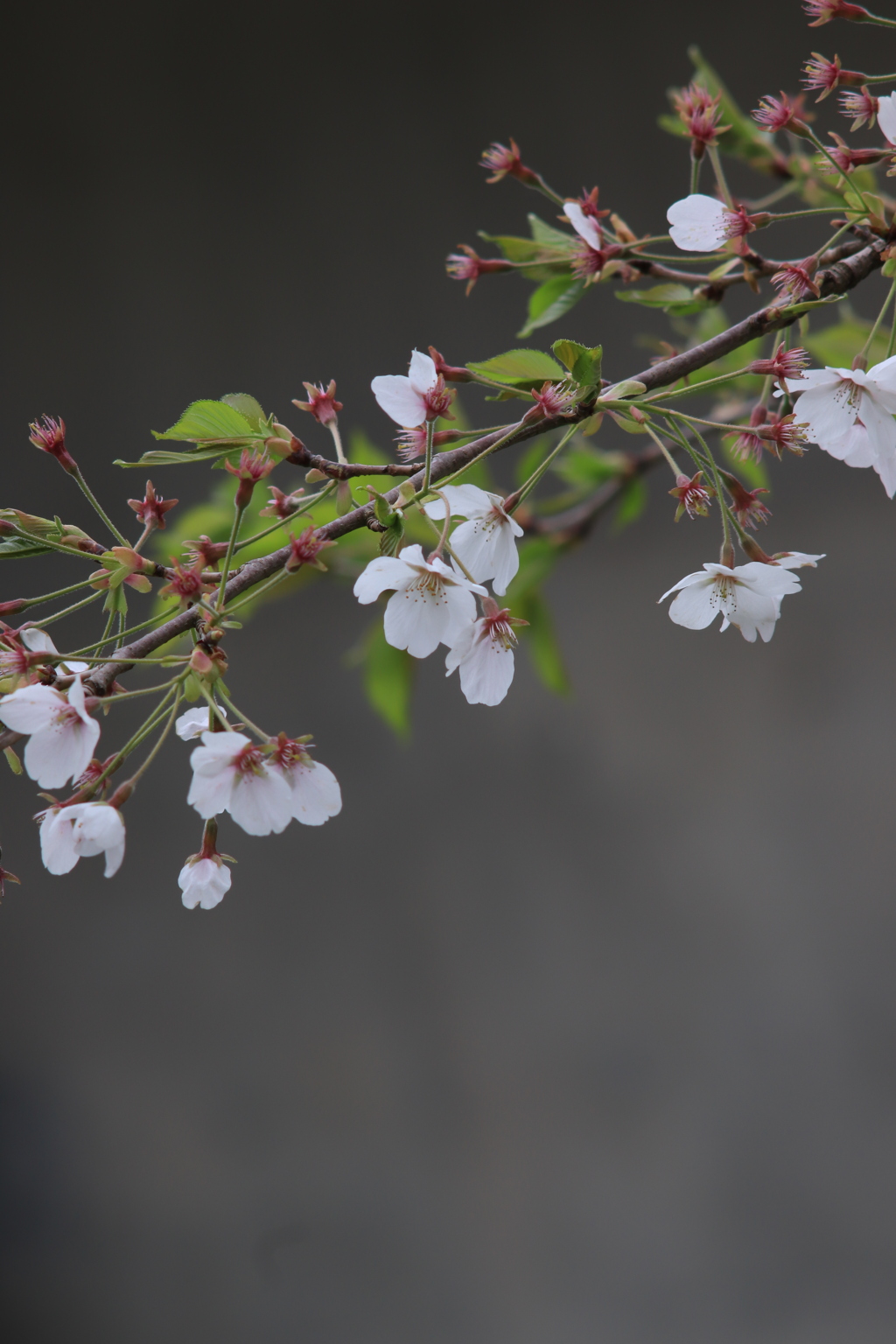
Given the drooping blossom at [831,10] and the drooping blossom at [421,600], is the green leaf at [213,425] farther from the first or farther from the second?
the drooping blossom at [831,10]

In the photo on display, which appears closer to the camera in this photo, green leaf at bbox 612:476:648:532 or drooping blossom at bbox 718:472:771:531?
drooping blossom at bbox 718:472:771:531

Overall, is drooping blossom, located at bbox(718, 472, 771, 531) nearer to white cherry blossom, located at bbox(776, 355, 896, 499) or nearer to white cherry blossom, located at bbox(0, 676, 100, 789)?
white cherry blossom, located at bbox(776, 355, 896, 499)

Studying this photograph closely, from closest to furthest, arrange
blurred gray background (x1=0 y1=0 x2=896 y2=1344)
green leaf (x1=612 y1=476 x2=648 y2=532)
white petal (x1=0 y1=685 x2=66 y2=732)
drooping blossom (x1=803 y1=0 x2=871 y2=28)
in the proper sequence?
1. white petal (x1=0 y1=685 x2=66 y2=732)
2. drooping blossom (x1=803 y1=0 x2=871 y2=28)
3. green leaf (x1=612 y1=476 x2=648 y2=532)
4. blurred gray background (x1=0 y1=0 x2=896 y2=1344)

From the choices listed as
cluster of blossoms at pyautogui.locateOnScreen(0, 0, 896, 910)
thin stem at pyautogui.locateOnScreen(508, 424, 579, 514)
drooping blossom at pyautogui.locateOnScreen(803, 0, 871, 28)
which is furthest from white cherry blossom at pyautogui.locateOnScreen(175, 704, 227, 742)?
drooping blossom at pyautogui.locateOnScreen(803, 0, 871, 28)

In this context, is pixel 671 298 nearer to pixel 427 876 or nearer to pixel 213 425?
pixel 213 425

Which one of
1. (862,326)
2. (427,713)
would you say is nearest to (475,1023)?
(427,713)

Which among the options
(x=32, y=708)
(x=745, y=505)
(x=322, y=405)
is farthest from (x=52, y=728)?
(x=745, y=505)
